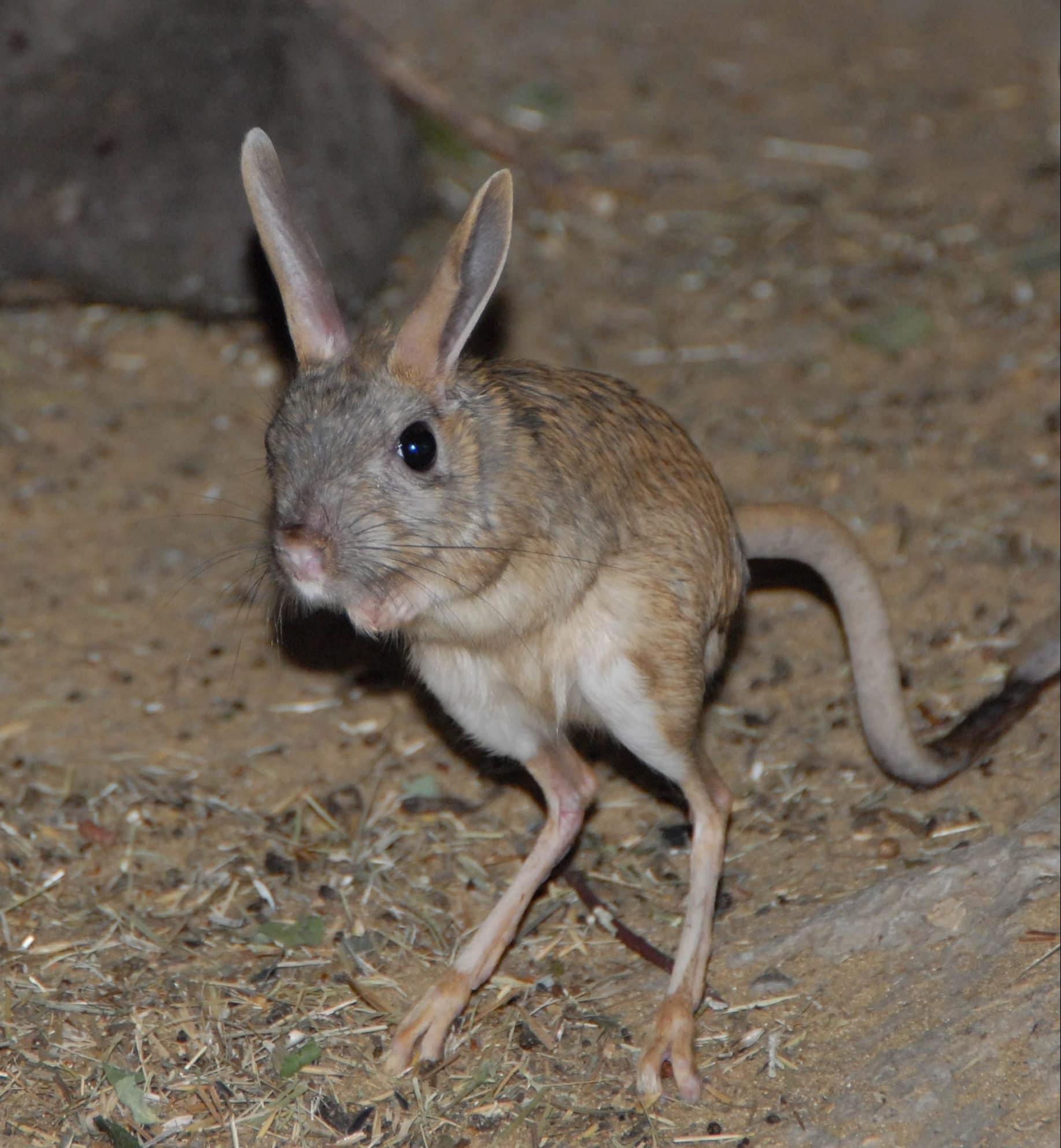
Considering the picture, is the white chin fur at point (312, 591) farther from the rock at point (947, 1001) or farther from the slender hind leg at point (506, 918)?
the rock at point (947, 1001)

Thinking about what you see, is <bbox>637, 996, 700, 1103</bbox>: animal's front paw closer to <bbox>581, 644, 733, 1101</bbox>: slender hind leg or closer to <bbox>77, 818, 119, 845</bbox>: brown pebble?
<bbox>581, 644, 733, 1101</bbox>: slender hind leg

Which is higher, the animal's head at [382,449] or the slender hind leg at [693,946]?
the animal's head at [382,449]

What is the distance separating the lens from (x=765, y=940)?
12.3 ft

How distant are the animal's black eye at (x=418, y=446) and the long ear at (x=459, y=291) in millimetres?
105

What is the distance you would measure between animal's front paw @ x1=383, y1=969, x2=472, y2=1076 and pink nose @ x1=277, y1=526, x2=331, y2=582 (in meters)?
1.02

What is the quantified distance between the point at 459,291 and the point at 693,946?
1573mm

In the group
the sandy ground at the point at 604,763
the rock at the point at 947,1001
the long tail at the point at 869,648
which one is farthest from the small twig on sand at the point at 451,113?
the rock at the point at 947,1001

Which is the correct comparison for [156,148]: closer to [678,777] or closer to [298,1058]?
[678,777]

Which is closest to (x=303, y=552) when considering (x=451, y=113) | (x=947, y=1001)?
(x=947, y=1001)

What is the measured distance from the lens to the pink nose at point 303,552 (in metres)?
3.20

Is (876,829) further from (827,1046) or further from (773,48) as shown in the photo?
(773,48)

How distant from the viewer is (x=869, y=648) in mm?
4012

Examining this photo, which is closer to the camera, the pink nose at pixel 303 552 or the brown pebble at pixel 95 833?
the pink nose at pixel 303 552

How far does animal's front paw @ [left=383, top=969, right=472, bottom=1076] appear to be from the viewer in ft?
11.5
